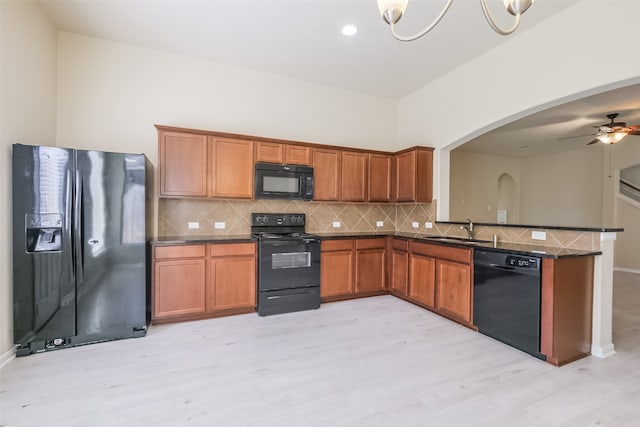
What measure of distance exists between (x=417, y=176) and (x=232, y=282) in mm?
2902

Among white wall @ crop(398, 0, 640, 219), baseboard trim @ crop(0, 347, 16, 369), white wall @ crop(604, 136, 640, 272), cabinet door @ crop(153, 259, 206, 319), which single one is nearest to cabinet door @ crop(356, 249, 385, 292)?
white wall @ crop(398, 0, 640, 219)

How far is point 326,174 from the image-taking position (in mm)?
4172

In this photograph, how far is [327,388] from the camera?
6.71 ft

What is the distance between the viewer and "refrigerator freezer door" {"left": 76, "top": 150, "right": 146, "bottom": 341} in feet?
8.73

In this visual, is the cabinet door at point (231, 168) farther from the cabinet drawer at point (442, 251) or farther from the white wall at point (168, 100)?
Result: the cabinet drawer at point (442, 251)

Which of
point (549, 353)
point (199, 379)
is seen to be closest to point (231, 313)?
point (199, 379)

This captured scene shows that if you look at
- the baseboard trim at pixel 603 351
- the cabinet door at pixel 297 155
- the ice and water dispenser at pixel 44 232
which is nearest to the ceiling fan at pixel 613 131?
the baseboard trim at pixel 603 351

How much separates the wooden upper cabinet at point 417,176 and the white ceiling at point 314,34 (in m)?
1.11

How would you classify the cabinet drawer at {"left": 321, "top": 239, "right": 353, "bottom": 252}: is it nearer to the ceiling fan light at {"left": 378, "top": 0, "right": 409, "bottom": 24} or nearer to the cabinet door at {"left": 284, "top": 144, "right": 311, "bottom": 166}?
the cabinet door at {"left": 284, "top": 144, "right": 311, "bottom": 166}

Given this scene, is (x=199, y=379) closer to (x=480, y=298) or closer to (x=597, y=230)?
(x=480, y=298)

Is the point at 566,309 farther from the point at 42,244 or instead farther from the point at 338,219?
the point at 42,244

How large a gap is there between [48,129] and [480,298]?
15.7ft

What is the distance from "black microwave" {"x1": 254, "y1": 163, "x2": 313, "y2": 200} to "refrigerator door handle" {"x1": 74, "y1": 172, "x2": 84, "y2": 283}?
1726mm

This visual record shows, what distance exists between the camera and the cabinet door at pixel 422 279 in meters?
3.61
